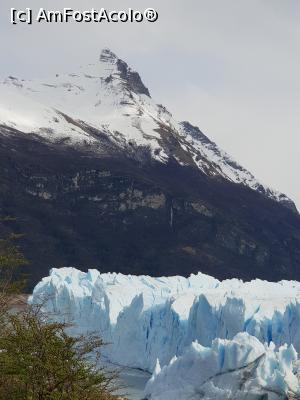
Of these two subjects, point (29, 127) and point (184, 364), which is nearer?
point (184, 364)

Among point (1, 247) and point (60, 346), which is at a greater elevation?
point (1, 247)

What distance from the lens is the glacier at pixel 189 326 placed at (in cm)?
2341

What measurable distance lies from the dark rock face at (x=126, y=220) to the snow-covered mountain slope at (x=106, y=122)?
9.47 metres

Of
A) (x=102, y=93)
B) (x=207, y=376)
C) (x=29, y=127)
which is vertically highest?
(x=102, y=93)

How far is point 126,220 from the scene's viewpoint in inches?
4464

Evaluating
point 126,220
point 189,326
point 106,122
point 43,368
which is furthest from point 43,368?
point 106,122

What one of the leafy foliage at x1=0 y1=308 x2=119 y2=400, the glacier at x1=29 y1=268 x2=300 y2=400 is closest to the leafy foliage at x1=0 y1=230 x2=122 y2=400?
the leafy foliage at x1=0 y1=308 x2=119 y2=400

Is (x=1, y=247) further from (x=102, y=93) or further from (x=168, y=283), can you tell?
(x=102, y=93)

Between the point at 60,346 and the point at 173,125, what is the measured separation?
170 meters

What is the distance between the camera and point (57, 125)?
142750 mm

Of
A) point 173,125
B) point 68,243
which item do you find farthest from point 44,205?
point 173,125

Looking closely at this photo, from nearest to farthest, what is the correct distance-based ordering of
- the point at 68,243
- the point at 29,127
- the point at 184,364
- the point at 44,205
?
the point at 184,364 < the point at 68,243 < the point at 44,205 < the point at 29,127

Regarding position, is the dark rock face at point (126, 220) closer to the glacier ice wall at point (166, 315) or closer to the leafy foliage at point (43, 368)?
the glacier ice wall at point (166, 315)

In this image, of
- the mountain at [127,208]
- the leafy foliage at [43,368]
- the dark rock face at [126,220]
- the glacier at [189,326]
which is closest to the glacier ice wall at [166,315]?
the glacier at [189,326]
